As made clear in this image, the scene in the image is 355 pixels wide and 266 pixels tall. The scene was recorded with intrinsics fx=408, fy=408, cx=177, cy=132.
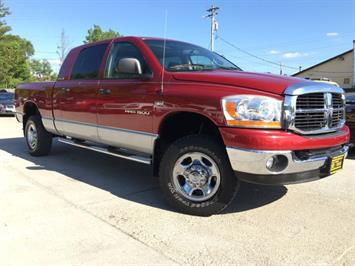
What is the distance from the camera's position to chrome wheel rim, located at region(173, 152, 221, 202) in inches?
170

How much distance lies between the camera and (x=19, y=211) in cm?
459

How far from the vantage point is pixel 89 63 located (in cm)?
629

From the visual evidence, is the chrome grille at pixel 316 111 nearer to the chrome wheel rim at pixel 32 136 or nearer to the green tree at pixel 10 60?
the chrome wheel rim at pixel 32 136

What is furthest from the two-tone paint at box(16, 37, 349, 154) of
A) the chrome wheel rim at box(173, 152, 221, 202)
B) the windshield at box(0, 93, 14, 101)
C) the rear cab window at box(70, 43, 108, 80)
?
the windshield at box(0, 93, 14, 101)

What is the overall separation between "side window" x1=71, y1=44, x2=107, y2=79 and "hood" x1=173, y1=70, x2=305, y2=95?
6.16 feet

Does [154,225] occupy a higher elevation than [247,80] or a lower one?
lower

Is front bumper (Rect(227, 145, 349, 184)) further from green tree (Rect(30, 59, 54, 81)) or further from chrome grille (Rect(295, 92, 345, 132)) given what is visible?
green tree (Rect(30, 59, 54, 81))

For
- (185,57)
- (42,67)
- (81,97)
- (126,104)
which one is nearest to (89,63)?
(81,97)

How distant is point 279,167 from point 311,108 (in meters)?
0.72

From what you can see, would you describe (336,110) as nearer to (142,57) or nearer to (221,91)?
(221,91)

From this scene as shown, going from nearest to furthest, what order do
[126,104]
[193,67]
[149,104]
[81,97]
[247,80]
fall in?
[247,80] < [149,104] < [193,67] < [126,104] < [81,97]

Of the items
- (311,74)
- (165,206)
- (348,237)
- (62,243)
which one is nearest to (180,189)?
→ (165,206)

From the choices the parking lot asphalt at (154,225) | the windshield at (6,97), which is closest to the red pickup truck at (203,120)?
the parking lot asphalt at (154,225)

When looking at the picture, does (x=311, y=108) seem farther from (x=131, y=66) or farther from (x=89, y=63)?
(x=89, y=63)
